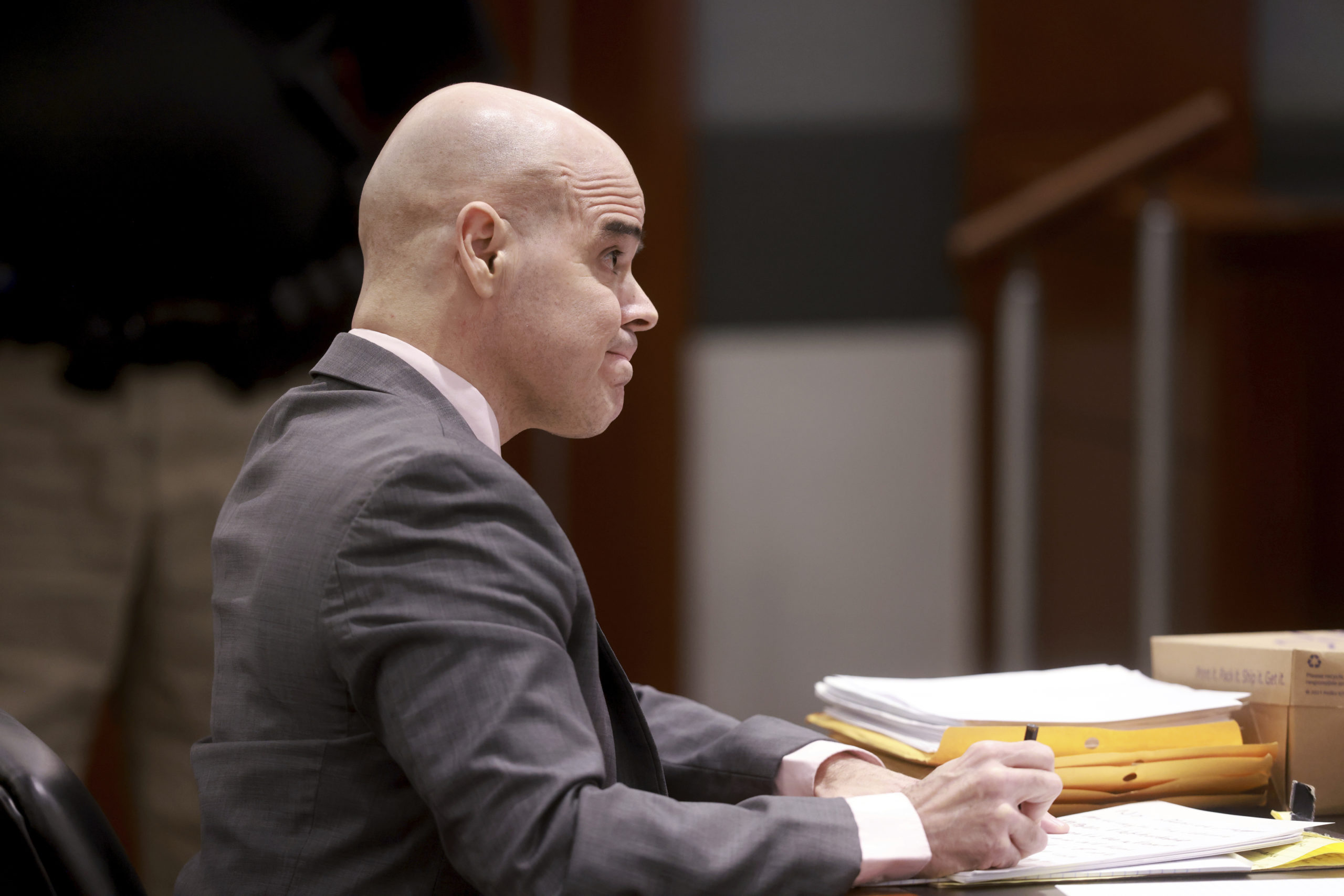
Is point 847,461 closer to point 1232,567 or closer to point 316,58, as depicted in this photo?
point 1232,567

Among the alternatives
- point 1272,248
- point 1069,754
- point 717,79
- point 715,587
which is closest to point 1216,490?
point 1272,248

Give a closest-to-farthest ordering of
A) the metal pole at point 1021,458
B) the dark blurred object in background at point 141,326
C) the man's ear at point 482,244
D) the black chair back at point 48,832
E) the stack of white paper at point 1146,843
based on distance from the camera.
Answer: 1. the black chair back at point 48,832
2. the stack of white paper at point 1146,843
3. the man's ear at point 482,244
4. the dark blurred object in background at point 141,326
5. the metal pole at point 1021,458

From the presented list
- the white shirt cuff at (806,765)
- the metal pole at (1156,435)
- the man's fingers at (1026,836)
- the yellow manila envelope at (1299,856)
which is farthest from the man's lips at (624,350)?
the metal pole at (1156,435)

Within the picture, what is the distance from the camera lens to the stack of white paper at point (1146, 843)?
781mm

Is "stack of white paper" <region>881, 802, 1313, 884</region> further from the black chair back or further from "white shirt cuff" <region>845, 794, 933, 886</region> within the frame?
the black chair back

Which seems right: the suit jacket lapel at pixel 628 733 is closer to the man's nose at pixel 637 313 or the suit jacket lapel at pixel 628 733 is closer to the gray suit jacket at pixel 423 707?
the gray suit jacket at pixel 423 707

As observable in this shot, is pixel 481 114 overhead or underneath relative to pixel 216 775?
overhead

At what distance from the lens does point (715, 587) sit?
2.83 m

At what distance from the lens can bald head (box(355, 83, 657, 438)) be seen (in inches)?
35.3

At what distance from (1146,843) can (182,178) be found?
4.73 feet

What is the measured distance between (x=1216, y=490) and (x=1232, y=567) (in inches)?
6.7

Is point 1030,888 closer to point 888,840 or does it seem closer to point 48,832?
point 888,840

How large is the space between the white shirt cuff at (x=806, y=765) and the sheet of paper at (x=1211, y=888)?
22cm

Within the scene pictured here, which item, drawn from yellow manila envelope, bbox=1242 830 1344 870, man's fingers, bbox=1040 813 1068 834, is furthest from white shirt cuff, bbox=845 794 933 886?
yellow manila envelope, bbox=1242 830 1344 870
